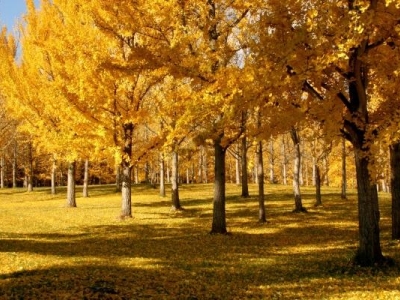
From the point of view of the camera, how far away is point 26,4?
1121 inches

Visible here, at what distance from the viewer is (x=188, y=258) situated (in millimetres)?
12727

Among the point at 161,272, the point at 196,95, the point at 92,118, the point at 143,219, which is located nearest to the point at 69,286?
the point at 161,272

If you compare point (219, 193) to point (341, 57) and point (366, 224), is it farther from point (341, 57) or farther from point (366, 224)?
point (341, 57)

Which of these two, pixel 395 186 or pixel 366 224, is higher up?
pixel 395 186

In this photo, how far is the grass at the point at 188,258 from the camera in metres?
8.80

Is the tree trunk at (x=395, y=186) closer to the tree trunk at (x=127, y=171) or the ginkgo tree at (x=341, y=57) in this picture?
the ginkgo tree at (x=341, y=57)

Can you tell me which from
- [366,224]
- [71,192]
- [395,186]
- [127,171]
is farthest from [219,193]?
[71,192]

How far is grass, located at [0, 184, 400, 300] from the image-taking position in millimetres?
8797

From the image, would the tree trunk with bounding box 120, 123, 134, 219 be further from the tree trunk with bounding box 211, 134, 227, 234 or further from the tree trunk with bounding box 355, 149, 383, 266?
the tree trunk with bounding box 355, 149, 383, 266

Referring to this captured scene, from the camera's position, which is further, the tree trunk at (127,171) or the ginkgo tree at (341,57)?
the tree trunk at (127,171)

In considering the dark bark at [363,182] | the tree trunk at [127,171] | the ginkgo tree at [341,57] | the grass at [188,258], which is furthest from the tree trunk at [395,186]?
the tree trunk at [127,171]

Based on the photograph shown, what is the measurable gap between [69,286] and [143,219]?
13580 mm

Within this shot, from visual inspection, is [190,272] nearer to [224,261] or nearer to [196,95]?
[224,261]

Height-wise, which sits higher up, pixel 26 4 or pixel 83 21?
pixel 26 4
